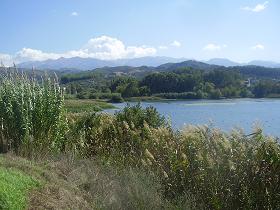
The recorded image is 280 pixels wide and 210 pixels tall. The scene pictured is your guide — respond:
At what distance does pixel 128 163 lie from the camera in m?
9.76

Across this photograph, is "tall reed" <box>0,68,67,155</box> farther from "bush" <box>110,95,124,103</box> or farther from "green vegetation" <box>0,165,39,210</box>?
"bush" <box>110,95,124,103</box>

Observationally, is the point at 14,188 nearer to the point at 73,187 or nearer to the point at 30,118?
the point at 73,187

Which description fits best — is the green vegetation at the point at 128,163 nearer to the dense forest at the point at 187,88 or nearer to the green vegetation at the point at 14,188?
the green vegetation at the point at 14,188

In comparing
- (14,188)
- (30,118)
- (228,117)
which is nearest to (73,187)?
(14,188)

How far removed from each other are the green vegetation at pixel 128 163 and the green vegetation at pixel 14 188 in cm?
2

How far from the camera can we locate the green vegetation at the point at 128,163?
21.7ft

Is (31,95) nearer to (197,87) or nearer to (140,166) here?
(140,166)

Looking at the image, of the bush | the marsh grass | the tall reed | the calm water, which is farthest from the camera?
the bush

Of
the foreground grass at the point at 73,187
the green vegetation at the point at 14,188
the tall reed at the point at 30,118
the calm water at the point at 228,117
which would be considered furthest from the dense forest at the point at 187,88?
the green vegetation at the point at 14,188

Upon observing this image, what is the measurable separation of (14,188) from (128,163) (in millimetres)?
3801

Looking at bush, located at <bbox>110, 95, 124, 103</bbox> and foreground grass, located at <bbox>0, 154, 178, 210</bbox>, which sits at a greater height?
foreground grass, located at <bbox>0, 154, 178, 210</bbox>

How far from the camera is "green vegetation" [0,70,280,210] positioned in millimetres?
6605

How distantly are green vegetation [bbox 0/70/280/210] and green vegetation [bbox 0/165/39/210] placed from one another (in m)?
0.02

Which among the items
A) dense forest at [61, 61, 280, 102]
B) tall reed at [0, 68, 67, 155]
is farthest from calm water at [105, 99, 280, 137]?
dense forest at [61, 61, 280, 102]
